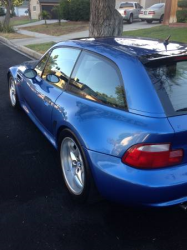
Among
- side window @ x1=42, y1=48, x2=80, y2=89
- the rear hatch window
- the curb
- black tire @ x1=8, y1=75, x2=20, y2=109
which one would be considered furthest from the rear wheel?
the curb

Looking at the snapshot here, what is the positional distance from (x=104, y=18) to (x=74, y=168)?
5196 mm

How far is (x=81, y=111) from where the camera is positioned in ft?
8.71

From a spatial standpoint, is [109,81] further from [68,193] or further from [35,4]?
[35,4]

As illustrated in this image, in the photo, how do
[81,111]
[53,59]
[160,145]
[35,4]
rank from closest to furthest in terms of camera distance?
[160,145], [81,111], [53,59], [35,4]

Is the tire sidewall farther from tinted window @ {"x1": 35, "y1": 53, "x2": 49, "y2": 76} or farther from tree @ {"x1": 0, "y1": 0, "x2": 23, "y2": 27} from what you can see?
tree @ {"x1": 0, "y1": 0, "x2": 23, "y2": 27}

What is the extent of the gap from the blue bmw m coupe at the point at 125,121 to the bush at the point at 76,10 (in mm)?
25970

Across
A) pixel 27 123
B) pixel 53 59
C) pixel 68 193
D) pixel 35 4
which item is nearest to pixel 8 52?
pixel 27 123

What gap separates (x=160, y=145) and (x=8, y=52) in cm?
1211

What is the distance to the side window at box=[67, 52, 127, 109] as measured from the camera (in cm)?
246

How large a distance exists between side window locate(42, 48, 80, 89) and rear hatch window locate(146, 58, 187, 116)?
108 centimetres

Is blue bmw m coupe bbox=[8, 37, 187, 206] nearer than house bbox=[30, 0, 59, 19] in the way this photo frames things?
Yes

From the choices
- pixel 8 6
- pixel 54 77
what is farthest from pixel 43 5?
pixel 54 77

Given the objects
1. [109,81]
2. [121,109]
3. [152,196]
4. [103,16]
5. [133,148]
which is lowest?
[152,196]

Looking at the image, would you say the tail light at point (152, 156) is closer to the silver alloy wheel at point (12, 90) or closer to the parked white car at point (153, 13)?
the silver alloy wheel at point (12, 90)
